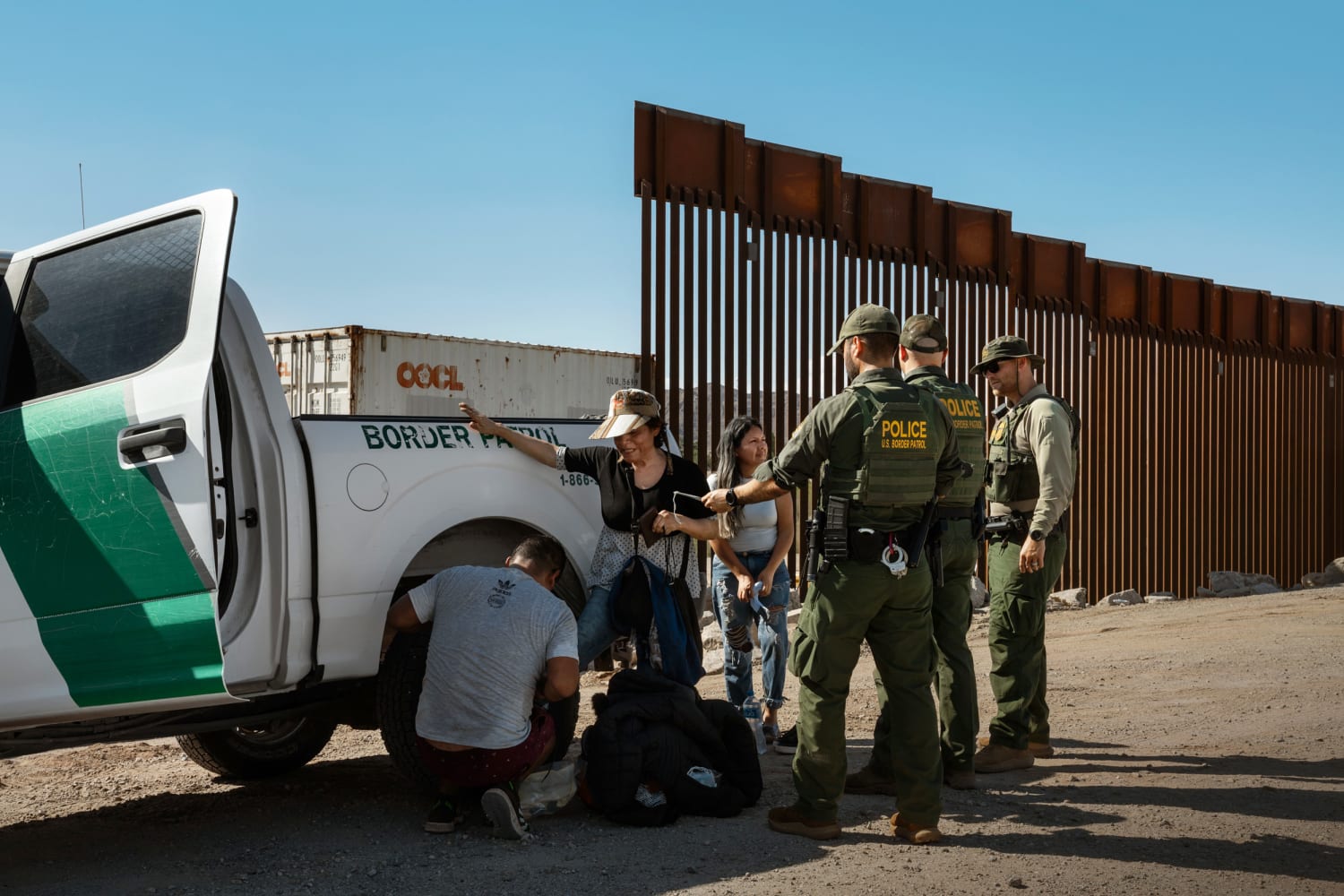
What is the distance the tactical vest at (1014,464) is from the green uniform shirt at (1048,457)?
27 millimetres

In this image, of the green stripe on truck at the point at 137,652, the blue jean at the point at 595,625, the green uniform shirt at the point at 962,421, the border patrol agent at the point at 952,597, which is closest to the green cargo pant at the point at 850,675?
the border patrol agent at the point at 952,597

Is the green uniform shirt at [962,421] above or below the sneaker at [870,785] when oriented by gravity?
above

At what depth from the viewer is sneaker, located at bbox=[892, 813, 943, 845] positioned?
15.6ft

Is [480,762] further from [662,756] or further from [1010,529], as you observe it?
[1010,529]

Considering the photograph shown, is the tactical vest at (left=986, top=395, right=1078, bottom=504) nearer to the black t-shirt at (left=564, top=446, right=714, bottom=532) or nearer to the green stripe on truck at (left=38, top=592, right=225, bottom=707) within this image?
the black t-shirt at (left=564, top=446, right=714, bottom=532)

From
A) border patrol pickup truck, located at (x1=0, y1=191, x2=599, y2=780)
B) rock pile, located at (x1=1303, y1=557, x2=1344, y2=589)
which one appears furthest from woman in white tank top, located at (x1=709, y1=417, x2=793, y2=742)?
rock pile, located at (x1=1303, y1=557, x2=1344, y2=589)

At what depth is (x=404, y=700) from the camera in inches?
197

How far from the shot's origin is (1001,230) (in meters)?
13.2

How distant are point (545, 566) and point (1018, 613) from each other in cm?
235

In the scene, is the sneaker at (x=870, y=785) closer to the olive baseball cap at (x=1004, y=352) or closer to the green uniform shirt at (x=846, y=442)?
the green uniform shirt at (x=846, y=442)

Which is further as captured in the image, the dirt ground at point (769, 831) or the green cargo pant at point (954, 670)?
the green cargo pant at point (954, 670)

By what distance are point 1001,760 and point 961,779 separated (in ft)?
1.51

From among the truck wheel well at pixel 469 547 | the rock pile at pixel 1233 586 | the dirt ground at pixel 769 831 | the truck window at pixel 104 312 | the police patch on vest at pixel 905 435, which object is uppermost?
the truck window at pixel 104 312

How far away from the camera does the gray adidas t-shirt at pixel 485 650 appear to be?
4.84 m
